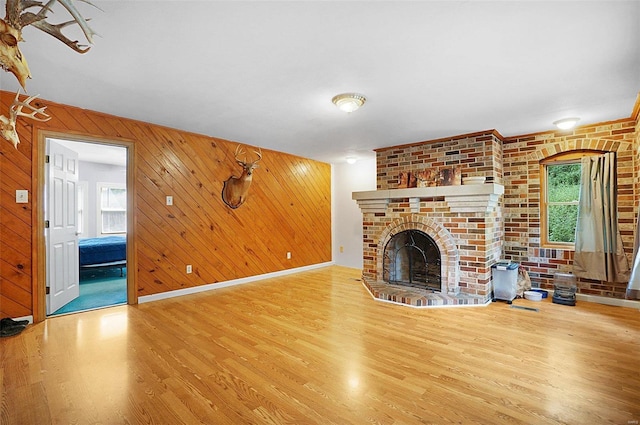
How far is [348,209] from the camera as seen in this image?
6.47 metres

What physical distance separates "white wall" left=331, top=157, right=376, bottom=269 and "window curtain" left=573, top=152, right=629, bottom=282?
3.25 m

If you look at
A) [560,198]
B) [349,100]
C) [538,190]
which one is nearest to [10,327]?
[349,100]

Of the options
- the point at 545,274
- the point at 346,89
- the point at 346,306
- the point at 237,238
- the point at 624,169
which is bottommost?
the point at 346,306

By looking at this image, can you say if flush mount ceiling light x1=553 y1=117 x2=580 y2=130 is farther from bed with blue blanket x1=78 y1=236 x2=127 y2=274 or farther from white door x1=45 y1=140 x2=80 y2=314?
bed with blue blanket x1=78 y1=236 x2=127 y2=274

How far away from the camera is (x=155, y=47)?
2.08 meters

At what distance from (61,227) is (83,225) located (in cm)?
380

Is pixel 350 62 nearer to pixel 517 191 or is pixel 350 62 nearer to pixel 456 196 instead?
pixel 456 196

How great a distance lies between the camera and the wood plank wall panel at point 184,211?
300 centimetres

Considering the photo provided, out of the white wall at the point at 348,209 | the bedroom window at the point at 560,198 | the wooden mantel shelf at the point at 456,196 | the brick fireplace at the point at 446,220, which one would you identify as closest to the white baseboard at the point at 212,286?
the white wall at the point at 348,209

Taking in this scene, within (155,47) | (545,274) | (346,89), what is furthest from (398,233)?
(155,47)

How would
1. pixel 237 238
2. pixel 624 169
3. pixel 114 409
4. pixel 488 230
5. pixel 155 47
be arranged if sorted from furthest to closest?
1. pixel 237 238
2. pixel 488 230
3. pixel 624 169
4. pixel 155 47
5. pixel 114 409

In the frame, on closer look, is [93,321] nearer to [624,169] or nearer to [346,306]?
[346,306]

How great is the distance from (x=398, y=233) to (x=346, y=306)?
153 centimetres

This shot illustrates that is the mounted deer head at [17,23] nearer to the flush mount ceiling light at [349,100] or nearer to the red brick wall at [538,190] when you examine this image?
the flush mount ceiling light at [349,100]
